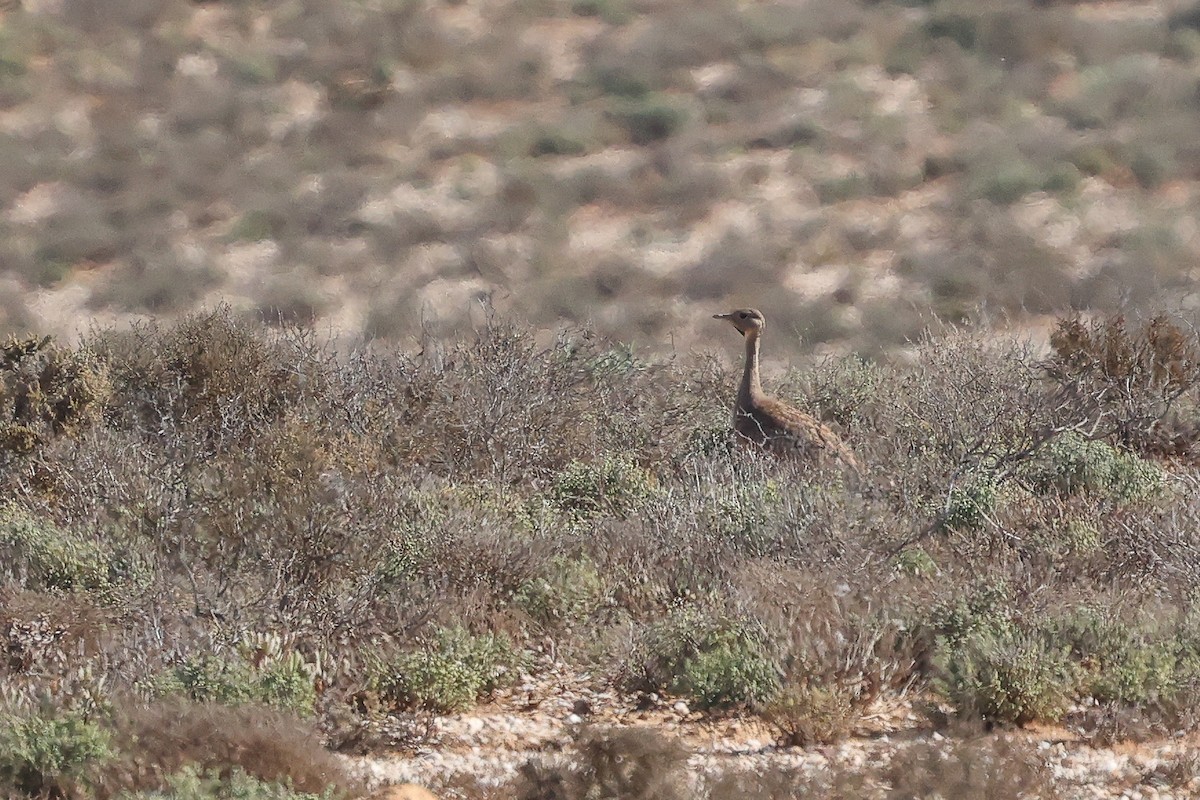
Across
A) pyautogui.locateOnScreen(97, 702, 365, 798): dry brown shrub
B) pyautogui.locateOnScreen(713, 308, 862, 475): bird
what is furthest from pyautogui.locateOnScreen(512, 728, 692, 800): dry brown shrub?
pyautogui.locateOnScreen(713, 308, 862, 475): bird

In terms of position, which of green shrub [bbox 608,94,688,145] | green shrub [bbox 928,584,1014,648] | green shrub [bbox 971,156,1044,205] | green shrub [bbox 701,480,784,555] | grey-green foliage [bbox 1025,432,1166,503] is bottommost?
green shrub [bbox 971,156,1044,205]

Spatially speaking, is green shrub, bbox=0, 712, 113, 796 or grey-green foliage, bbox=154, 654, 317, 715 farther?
grey-green foliage, bbox=154, 654, 317, 715

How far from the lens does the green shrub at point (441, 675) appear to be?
234 inches

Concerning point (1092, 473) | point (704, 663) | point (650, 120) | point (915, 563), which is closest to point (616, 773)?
point (704, 663)

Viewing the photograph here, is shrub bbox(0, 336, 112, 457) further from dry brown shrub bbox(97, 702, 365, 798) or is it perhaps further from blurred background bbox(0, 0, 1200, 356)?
blurred background bbox(0, 0, 1200, 356)

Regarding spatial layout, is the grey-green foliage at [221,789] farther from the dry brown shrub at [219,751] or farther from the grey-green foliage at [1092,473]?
the grey-green foliage at [1092,473]

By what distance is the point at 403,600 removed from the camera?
6598mm

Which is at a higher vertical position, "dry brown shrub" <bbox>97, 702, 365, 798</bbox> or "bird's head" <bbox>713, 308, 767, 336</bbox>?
"dry brown shrub" <bbox>97, 702, 365, 798</bbox>

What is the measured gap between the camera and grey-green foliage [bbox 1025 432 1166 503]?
8.25 metres

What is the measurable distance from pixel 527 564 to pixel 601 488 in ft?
5.09

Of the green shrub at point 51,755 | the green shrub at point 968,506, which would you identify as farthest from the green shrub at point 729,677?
the green shrub at point 51,755

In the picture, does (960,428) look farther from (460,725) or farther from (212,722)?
(212,722)

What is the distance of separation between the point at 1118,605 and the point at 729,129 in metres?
20.2

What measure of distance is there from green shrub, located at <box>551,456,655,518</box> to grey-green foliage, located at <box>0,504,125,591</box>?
2.37 meters
